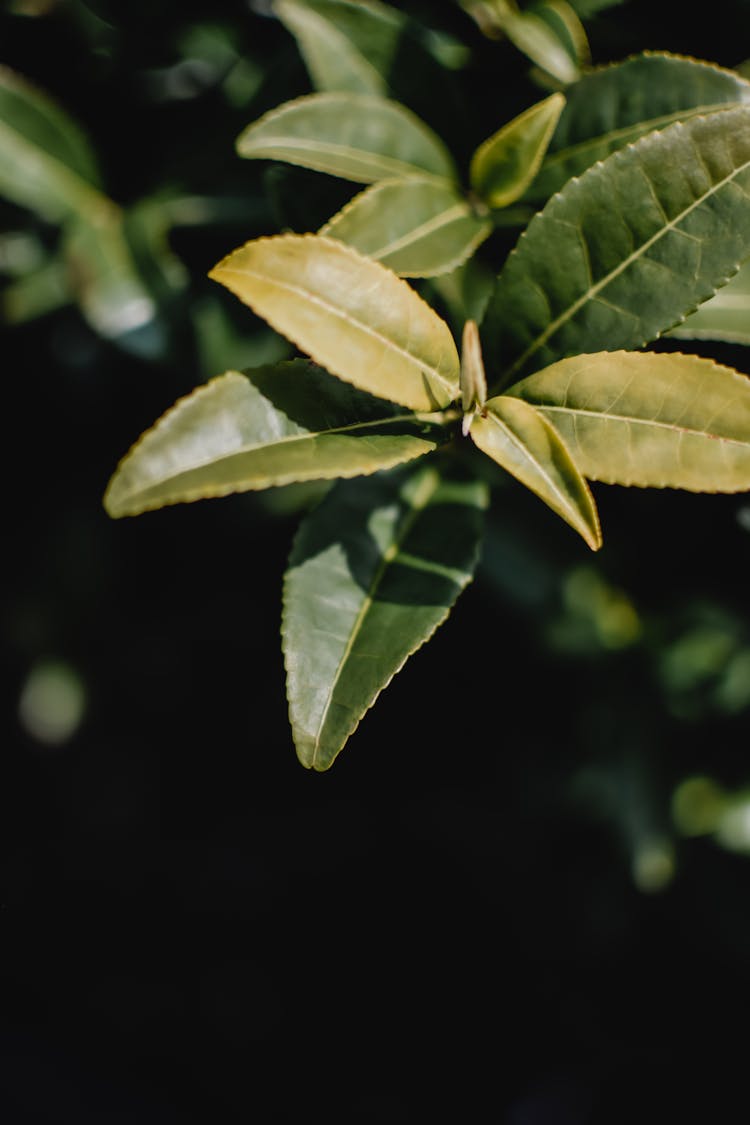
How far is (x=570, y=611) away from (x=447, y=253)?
60 centimetres

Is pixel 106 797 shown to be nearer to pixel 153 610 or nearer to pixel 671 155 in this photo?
pixel 153 610

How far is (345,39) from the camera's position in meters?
0.76

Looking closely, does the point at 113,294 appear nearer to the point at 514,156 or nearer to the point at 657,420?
the point at 514,156

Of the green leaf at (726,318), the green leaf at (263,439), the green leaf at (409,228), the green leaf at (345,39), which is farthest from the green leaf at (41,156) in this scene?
the green leaf at (726,318)

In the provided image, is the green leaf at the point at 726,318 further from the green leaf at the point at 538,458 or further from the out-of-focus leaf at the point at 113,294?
the out-of-focus leaf at the point at 113,294

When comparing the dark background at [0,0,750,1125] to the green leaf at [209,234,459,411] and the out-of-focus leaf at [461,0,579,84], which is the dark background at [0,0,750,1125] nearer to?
the out-of-focus leaf at [461,0,579,84]

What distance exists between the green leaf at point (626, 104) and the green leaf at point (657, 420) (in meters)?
0.24

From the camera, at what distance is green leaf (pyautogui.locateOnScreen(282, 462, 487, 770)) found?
1.91ft

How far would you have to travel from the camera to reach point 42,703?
1444mm

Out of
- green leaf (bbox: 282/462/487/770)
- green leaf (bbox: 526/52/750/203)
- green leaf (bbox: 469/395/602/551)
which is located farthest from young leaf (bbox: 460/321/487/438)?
green leaf (bbox: 526/52/750/203)

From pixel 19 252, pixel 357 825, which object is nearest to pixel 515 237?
pixel 19 252

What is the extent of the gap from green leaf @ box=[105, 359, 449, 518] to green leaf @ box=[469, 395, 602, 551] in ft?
0.15

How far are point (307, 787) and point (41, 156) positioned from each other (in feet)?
3.56

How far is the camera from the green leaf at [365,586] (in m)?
0.58
